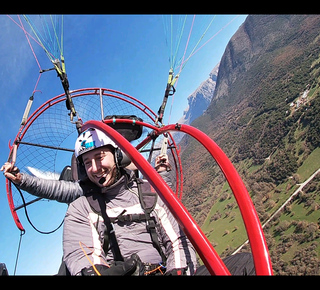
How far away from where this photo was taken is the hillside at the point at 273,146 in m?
50.6

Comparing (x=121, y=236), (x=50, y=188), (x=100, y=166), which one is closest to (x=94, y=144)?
(x=100, y=166)

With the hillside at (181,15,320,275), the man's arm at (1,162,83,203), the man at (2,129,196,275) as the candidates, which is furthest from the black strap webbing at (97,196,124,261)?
the hillside at (181,15,320,275)

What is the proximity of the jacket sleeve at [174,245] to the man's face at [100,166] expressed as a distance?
650 millimetres

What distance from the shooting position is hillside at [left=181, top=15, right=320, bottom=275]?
5059cm

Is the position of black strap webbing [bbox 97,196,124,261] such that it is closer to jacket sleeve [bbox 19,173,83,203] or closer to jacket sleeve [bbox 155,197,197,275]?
jacket sleeve [bbox 155,197,197,275]

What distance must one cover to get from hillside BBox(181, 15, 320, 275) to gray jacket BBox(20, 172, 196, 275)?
43.3m

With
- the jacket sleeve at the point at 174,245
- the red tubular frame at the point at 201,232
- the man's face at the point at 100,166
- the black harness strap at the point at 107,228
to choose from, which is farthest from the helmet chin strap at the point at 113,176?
the red tubular frame at the point at 201,232

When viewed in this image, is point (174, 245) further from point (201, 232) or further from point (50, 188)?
point (50, 188)

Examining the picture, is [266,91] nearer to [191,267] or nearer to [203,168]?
[203,168]

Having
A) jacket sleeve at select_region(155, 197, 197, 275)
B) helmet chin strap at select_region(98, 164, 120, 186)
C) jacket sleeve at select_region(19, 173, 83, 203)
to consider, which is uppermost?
jacket sleeve at select_region(19, 173, 83, 203)

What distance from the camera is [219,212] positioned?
85625 mm

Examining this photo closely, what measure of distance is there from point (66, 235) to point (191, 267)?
1237mm

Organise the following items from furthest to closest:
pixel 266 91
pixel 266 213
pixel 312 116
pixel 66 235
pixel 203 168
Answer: pixel 203 168 → pixel 266 91 → pixel 312 116 → pixel 266 213 → pixel 66 235
